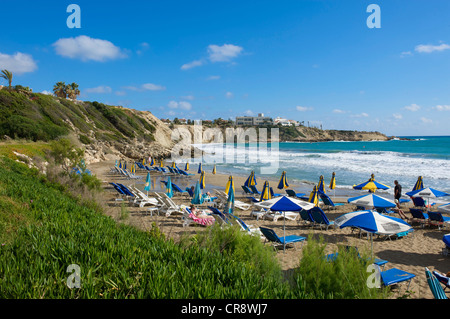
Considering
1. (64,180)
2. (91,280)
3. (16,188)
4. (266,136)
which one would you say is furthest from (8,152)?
(266,136)

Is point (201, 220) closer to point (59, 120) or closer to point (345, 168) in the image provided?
point (345, 168)

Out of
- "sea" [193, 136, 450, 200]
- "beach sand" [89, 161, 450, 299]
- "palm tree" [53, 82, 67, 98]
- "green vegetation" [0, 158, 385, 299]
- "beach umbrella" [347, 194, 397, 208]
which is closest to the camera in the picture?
"green vegetation" [0, 158, 385, 299]

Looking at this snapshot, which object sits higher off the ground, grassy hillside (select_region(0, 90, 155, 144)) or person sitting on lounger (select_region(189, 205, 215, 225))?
grassy hillside (select_region(0, 90, 155, 144))

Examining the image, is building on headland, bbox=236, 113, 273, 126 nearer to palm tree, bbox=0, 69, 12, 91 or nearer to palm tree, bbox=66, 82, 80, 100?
palm tree, bbox=66, 82, 80, 100

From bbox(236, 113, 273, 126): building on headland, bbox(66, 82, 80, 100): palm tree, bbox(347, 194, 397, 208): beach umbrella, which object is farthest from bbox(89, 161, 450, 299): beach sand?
bbox(236, 113, 273, 126): building on headland

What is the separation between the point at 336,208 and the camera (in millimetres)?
13797

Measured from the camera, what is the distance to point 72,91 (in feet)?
223

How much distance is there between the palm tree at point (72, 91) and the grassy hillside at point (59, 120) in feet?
22.5

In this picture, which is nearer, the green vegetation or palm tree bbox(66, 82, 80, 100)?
the green vegetation

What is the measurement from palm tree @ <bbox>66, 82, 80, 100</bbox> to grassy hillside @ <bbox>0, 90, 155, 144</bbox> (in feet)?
22.5

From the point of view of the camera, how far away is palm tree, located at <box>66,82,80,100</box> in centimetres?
6806
